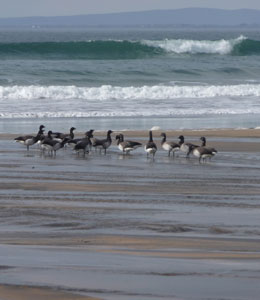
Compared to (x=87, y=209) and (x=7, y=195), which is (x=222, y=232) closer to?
(x=87, y=209)

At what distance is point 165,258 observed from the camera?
674 cm

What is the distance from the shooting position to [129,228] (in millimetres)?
7996

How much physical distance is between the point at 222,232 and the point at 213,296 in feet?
7.25

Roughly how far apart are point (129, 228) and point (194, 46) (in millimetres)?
52859

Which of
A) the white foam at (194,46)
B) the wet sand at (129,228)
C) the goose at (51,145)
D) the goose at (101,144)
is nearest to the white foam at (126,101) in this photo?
the goose at (101,144)

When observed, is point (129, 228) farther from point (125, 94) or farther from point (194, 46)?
point (194, 46)

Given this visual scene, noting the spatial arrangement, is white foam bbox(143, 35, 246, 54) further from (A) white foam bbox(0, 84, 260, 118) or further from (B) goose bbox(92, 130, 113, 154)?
(B) goose bbox(92, 130, 113, 154)

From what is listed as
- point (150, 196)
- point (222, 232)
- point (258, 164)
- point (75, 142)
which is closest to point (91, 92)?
point (75, 142)

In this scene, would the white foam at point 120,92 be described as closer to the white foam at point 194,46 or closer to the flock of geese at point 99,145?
the flock of geese at point 99,145

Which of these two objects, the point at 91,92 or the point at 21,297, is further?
the point at 91,92

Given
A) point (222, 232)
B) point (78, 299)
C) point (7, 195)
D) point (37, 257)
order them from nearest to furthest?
point (78, 299) → point (37, 257) → point (222, 232) → point (7, 195)

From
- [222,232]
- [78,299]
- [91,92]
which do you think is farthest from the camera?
[91,92]

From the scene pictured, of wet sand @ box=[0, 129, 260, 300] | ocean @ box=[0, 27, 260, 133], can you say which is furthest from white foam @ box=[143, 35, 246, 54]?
wet sand @ box=[0, 129, 260, 300]

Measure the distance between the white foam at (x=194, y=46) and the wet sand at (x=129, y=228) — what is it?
44.0 metres
